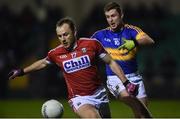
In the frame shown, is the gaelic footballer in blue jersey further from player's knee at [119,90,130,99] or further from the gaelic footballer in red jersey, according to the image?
the gaelic footballer in red jersey

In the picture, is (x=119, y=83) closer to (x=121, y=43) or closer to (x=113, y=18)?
(x=121, y=43)

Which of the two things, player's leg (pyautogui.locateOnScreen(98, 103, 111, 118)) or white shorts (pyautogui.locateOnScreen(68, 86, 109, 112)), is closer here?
white shorts (pyautogui.locateOnScreen(68, 86, 109, 112))

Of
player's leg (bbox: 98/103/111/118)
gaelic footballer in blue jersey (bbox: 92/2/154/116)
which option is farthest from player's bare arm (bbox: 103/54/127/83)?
gaelic footballer in blue jersey (bbox: 92/2/154/116)

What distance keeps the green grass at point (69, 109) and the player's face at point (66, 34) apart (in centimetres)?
727

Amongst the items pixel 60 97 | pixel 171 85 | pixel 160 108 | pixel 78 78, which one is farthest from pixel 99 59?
pixel 171 85

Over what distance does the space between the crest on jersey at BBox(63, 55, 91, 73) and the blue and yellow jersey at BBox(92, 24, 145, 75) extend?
1436 mm

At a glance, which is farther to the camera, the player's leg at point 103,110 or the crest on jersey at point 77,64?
the player's leg at point 103,110

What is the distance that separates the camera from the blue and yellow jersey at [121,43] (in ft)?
36.3

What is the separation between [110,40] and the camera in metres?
11.1

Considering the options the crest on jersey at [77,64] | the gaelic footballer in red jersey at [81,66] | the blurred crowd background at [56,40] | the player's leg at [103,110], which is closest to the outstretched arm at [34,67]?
the gaelic footballer in red jersey at [81,66]

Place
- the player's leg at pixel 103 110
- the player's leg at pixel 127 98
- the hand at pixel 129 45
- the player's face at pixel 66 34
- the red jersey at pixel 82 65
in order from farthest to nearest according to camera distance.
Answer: the player's leg at pixel 127 98
the hand at pixel 129 45
the player's leg at pixel 103 110
the red jersey at pixel 82 65
the player's face at pixel 66 34

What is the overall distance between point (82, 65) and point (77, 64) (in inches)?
2.9

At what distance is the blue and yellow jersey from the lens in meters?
11.1

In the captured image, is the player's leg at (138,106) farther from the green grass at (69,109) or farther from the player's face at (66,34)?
the green grass at (69,109)
